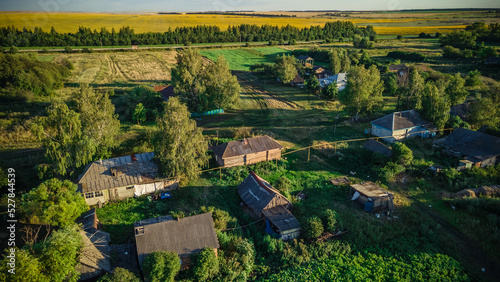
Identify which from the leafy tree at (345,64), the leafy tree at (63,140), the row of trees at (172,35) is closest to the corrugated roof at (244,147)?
the leafy tree at (63,140)

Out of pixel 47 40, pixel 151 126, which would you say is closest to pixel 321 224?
pixel 151 126

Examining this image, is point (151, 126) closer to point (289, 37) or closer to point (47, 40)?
point (47, 40)

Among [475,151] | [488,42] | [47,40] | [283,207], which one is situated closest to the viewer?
[283,207]

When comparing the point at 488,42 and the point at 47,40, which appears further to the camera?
the point at 488,42

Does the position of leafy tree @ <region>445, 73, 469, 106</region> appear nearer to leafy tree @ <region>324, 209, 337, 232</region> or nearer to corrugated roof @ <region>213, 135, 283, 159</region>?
corrugated roof @ <region>213, 135, 283, 159</region>

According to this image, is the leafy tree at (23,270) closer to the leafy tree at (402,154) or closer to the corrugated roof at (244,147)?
the corrugated roof at (244,147)

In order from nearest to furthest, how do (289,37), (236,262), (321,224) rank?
(236,262) → (321,224) → (289,37)

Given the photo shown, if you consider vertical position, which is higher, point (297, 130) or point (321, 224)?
point (297, 130)
